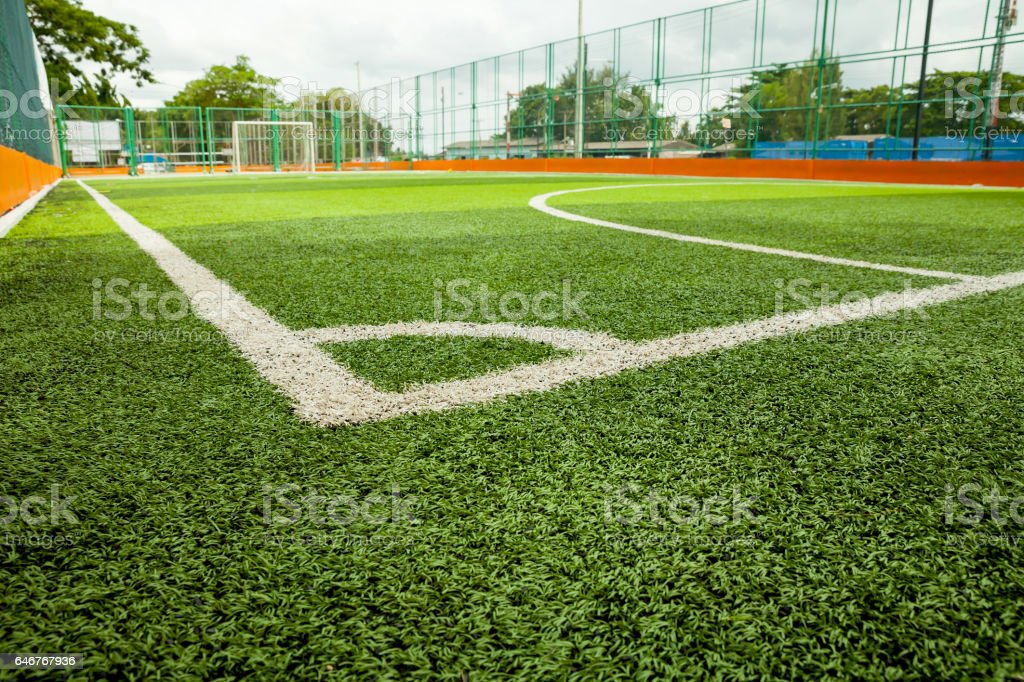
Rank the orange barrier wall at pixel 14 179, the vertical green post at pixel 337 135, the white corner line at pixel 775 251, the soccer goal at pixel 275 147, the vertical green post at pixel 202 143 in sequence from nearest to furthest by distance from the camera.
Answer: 1. the white corner line at pixel 775 251
2. the orange barrier wall at pixel 14 179
3. the vertical green post at pixel 202 143
4. the soccer goal at pixel 275 147
5. the vertical green post at pixel 337 135

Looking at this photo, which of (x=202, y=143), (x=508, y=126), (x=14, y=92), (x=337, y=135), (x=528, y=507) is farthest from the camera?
(x=337, y=135)

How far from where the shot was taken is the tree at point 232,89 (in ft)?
179

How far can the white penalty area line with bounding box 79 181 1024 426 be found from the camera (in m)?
1.62

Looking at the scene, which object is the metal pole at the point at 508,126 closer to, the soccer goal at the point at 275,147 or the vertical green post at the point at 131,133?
the soccer goal at the point at 275,147

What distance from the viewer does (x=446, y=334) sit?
2221mm

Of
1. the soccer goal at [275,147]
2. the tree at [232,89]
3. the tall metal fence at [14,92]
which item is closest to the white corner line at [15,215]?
the tall metal fence at [14,92]

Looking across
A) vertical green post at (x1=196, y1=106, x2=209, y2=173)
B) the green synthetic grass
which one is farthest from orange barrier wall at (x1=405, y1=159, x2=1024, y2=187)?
the green synthetic grass

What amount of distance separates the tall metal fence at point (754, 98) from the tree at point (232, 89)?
79.8 feet

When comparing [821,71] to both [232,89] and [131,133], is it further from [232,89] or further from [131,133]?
[232,89]

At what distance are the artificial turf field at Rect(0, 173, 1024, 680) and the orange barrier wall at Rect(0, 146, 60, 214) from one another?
201 inches

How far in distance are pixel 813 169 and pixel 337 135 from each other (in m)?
24.0

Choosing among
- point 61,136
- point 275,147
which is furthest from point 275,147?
point 61,136

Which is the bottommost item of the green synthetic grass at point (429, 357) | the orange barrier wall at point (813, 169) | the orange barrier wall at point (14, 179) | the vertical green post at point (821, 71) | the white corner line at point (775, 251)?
the green synthetic grass at point (429, 357)

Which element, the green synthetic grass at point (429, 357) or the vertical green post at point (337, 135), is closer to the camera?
the green synthetic grass at point (429, 357)
